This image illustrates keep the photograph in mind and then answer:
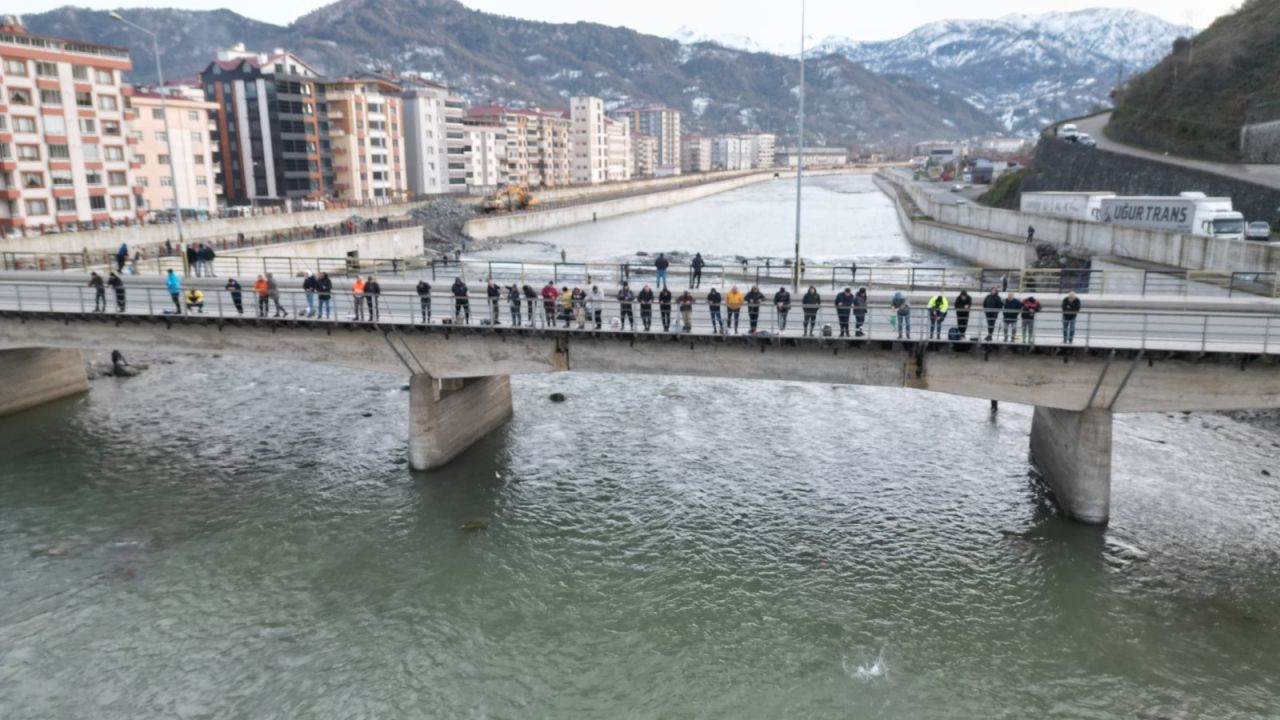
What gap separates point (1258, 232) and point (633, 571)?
→ 41.6 metres

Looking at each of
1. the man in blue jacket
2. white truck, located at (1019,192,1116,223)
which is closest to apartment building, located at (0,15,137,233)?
the man in blue jacket

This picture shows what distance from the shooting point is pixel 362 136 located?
117m

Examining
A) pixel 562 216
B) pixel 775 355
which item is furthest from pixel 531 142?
pixel 775 355

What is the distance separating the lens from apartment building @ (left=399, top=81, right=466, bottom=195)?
134m

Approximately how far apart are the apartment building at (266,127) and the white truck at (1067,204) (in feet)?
275

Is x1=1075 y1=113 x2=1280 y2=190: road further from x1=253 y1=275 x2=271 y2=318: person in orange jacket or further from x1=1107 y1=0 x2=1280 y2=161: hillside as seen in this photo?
x1=253 y1=275 x2=271 y2=318: person in orange jacket

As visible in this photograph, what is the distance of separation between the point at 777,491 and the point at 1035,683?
10216mm

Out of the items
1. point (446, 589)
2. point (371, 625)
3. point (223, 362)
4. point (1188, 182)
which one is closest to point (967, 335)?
point (446, 589)

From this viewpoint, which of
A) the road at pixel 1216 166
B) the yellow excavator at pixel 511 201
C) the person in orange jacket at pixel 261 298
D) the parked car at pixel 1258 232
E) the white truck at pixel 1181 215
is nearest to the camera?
the person in orange jacket at pixel 261 298

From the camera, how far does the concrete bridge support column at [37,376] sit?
3328 cm

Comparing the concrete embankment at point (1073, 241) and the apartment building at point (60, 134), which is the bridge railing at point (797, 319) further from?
the apartment building at point (60, 134)

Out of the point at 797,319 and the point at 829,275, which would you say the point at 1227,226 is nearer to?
the point at 829,275

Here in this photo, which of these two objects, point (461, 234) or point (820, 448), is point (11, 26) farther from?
point (820, 448)

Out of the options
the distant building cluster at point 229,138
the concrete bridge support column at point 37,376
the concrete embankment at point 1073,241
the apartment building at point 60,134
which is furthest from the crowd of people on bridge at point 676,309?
the apartment building at point 60,134
